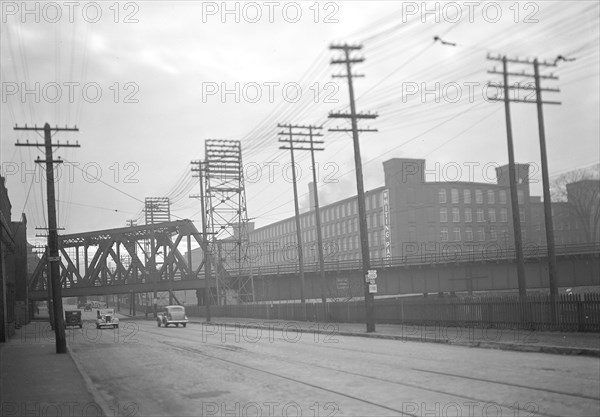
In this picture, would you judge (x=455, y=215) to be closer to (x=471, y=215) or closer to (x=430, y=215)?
(x=471, y=215)

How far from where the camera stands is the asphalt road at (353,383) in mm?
11305

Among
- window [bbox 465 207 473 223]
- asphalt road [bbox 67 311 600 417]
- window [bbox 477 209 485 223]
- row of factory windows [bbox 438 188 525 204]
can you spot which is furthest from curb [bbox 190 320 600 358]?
window [bbox 477 209 485 223]

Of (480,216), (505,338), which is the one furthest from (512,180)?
(480,216)

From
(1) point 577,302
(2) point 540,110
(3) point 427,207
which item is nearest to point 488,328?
(1) point 577,302

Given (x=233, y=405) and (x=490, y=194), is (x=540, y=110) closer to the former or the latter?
(x=233, y=405)

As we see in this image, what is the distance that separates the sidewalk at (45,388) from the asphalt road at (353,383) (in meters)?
0.56

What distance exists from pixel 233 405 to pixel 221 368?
6717 millimetres

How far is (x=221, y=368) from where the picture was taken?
1884cm

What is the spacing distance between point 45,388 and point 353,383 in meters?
7.14

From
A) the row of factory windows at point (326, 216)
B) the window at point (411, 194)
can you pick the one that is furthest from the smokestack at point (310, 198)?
the window at point (411, 194)

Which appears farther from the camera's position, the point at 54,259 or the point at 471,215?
the point at 471,215

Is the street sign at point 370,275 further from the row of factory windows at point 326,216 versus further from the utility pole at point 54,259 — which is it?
the row of factory windows at point 326,216

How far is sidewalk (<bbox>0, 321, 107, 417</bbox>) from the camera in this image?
12.1 meters

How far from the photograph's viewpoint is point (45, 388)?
50.1 feet
